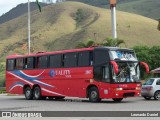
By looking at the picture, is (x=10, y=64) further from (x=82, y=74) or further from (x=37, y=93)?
(x=82, y=74)

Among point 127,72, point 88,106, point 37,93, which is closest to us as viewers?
point 88,106

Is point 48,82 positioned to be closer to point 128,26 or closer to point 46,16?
point 128,26

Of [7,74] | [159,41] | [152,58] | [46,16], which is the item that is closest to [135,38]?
[159,41]

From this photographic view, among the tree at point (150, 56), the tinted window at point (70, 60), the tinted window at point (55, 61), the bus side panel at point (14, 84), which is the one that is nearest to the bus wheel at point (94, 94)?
the tinted window at point (70, 60)

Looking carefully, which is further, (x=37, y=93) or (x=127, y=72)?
(x=37, y=93)

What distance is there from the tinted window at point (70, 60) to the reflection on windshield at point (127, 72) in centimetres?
337

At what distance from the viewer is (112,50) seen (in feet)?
83.7

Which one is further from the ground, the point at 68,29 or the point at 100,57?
the point at 68,29

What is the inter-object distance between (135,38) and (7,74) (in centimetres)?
9005

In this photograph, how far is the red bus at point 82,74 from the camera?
25.2 meters

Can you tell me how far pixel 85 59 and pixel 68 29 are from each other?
126826mm

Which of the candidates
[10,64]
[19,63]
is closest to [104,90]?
[19,63]

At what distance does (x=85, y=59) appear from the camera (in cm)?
2662

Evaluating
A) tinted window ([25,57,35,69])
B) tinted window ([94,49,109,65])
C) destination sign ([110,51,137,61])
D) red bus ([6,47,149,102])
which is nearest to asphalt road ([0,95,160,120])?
red bus ([6,47,149,102])
